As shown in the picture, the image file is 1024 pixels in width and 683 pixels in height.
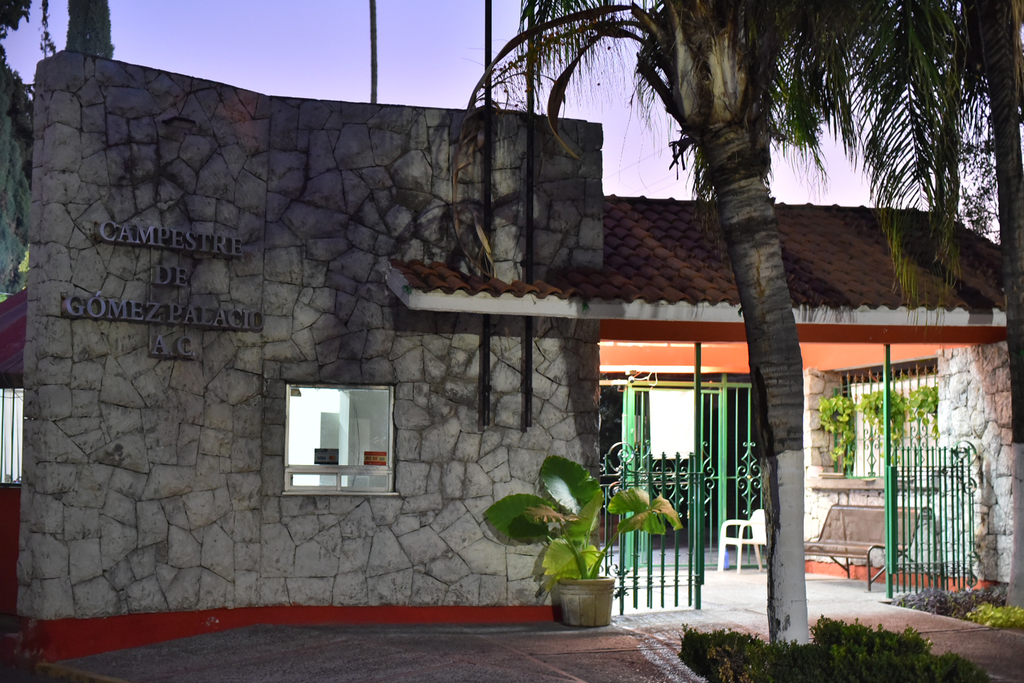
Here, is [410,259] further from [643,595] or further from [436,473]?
[643,595]

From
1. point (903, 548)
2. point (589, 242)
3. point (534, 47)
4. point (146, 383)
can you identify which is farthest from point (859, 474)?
point (146, 383)

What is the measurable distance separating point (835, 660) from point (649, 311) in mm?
4576

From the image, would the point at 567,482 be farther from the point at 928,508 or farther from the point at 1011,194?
the point at 1011,194

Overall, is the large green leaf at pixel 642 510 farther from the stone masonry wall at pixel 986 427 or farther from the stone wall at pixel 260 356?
the stone masonry wall at pixel 986 427

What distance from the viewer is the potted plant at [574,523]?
1026cm

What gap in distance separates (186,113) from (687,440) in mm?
9009

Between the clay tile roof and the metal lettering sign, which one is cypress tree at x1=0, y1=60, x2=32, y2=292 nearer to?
the metal lettering sign

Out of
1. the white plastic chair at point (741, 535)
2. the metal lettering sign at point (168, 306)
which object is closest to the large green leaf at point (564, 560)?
the metal lettering sign at point (168, 306)

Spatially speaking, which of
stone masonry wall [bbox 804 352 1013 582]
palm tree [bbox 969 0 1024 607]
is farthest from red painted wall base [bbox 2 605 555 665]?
stone masonry wall [bbox 804 352 1013 582]

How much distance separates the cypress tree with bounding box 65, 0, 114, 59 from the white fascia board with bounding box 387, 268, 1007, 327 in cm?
2215

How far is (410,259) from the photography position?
10.7 meters

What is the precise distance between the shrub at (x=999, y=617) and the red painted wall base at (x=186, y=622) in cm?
407

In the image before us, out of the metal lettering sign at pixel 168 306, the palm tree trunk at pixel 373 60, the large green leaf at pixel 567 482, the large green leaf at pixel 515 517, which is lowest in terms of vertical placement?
the large green leaf at pixel 515 517

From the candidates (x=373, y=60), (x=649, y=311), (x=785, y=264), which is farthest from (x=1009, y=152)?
(x=373, y=60)
